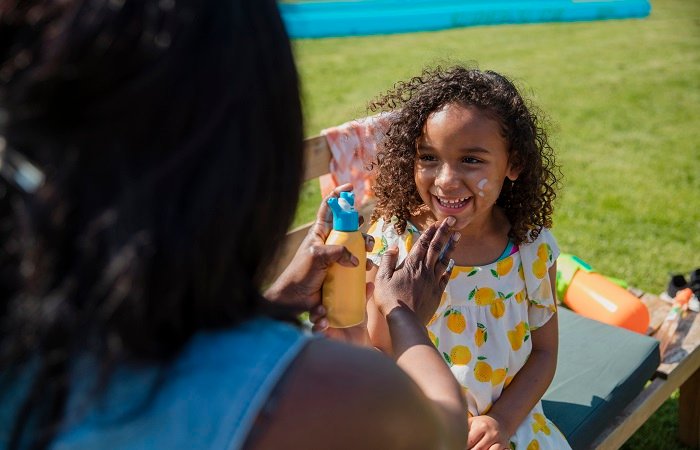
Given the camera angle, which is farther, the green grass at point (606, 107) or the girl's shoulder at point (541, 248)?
the green grass at point (606, 107)

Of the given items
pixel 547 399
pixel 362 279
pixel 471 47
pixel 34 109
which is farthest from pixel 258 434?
pixel 471 47

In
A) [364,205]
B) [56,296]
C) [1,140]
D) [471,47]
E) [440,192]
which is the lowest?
[471,47]

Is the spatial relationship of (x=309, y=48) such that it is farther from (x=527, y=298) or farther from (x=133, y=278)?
(x=133, y=278)

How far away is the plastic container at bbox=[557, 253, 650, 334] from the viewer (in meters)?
3.68

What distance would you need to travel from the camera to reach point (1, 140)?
943 mm

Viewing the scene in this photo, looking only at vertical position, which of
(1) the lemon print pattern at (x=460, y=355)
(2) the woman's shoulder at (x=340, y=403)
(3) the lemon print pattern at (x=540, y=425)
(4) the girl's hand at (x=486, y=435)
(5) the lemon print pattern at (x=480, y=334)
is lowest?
(3) the lemon print pattern at (x=540, y=425)

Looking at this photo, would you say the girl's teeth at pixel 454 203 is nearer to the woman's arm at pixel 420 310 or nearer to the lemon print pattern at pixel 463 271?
the lemon print pattern at pixel 463 271

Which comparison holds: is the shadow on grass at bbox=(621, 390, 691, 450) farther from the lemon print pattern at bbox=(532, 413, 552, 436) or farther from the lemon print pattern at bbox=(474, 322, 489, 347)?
the lemon print pattern at bbox=(474, 322, 489, 347)

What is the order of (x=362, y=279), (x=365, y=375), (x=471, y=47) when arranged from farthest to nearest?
1. (x=471, y=47)
2. (x=362, y=279)
3. (x=365, y=375)

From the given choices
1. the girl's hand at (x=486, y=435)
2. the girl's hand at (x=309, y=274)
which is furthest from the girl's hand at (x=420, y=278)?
the girl's hand at (x=486, y=435)

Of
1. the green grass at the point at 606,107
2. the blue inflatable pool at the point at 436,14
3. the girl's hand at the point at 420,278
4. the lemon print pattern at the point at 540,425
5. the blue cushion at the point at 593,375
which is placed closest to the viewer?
the girl's hand at the point at 420,278

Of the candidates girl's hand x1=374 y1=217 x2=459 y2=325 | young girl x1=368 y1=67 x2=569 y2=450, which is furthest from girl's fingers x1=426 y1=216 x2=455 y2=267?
young girl x1=368 y1=67 x2=569 y2=450

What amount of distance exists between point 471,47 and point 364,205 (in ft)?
28.0

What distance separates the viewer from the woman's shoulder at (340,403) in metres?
1.01
